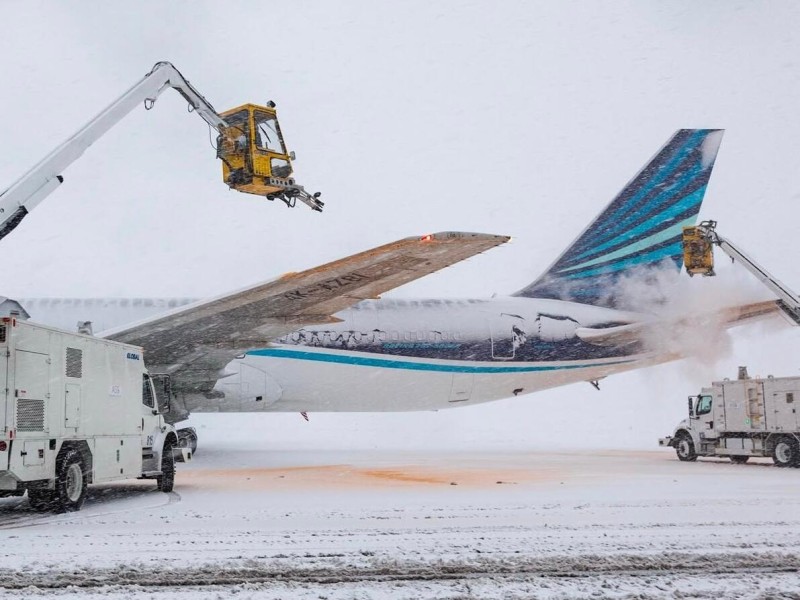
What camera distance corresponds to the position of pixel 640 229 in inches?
993

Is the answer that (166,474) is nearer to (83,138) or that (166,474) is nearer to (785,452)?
(83,138)

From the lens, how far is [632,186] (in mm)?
25359

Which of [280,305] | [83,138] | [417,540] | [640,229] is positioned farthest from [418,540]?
[640,229]

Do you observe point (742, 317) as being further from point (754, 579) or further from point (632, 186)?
point (754, 579)

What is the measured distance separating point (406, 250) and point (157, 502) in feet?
17.6

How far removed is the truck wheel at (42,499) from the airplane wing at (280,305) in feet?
13.5

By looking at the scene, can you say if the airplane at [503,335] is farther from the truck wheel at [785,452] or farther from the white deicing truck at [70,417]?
the white deicing truck at [70,417]

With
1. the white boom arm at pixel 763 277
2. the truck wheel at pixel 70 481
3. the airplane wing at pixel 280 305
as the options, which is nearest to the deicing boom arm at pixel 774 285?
the white boom arm at pixel 763 277

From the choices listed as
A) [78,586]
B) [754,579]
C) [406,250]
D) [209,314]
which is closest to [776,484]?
[406,250]

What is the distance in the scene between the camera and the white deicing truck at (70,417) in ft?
32.4

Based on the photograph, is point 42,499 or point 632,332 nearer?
point 42,499

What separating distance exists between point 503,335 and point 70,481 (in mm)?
14206

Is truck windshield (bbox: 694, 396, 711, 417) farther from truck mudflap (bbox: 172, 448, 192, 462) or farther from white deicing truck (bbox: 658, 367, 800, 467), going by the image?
truck mudflap (bbox: 172, 448, 192, 462)

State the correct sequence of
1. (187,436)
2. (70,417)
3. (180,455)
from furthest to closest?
1. (187,436)
2. (180,455)
3. (70,417)
